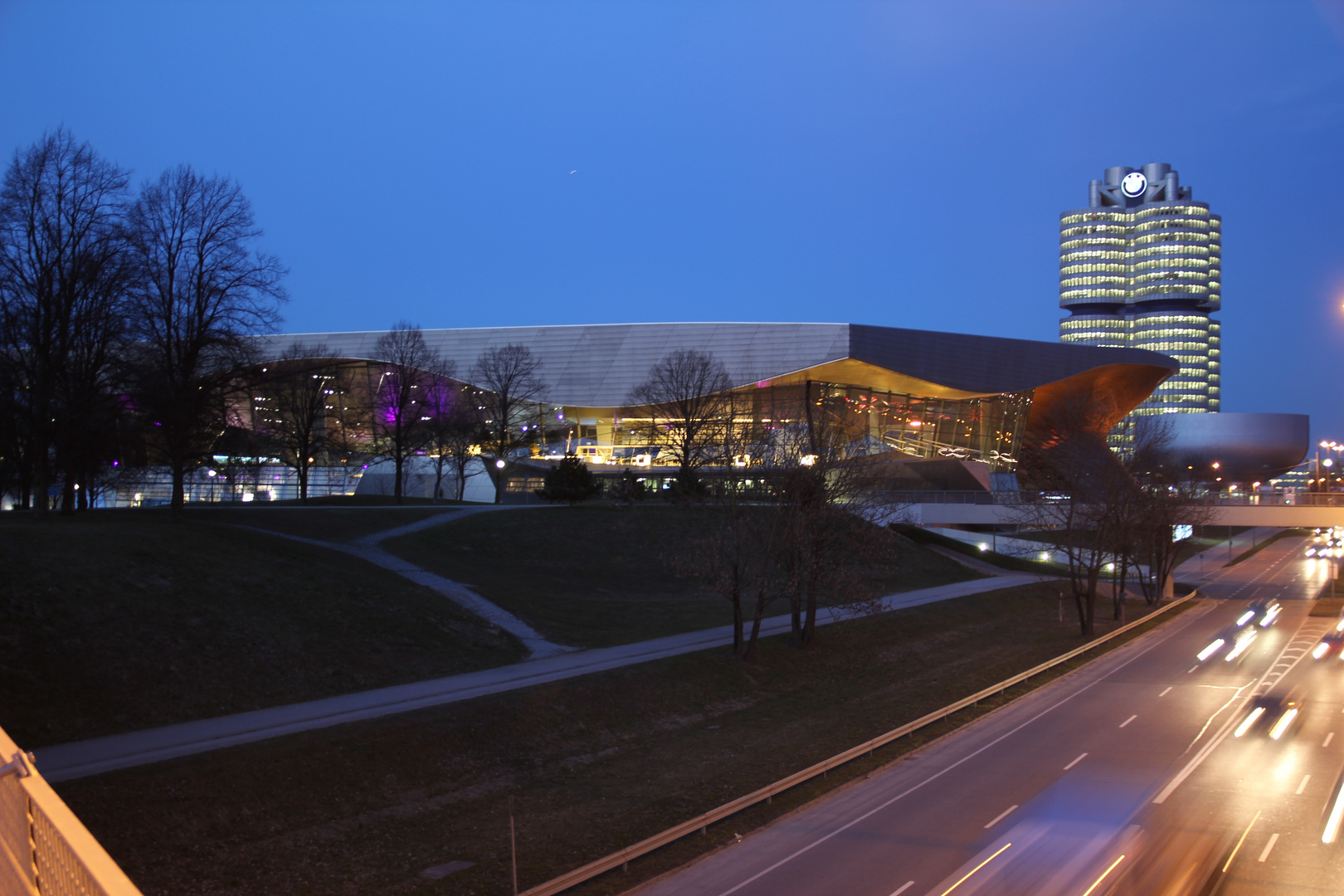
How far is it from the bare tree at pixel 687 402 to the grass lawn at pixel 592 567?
241 inches

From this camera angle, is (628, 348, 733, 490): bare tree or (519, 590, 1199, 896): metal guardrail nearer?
(519, 590, 1199, 896): metal guardrail

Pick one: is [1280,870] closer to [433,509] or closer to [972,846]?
[972,846]

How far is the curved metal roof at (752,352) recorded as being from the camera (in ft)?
263

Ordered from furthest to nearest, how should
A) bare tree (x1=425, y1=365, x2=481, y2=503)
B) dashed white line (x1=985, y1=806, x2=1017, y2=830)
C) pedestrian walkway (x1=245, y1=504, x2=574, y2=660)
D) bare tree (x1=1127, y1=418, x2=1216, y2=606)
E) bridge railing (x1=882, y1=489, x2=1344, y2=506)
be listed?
bare tree (x1=425, y1=365, x2=481, y2=503) → bridge railing (x1=882, y1=489, x2=1344, y2=506) → bare tree (x1=1127, y1=418, x2=1216, y2=606) → pedestrian walkway (x1=245, y1=504, x2=574, y2=660) → dashed white line (x1=985, y1=806, x2=1017, y2=830)

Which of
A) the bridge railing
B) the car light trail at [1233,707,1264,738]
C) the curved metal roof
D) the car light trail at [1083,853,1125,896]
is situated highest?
the curved metal roof

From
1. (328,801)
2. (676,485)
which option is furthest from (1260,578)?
(328,801)

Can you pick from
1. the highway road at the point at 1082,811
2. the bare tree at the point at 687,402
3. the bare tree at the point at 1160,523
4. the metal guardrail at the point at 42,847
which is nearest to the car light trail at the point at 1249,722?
the highway road at the point at 1082,811

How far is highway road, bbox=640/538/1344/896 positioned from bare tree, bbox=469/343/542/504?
45.5 metres

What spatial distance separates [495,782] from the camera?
55.4 ft

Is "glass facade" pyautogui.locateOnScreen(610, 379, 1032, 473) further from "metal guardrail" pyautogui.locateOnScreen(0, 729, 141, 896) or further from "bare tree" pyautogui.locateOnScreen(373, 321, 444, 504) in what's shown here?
"metal guardrail" pyautogui.locateOnScreen(0, 729, 141, 896)

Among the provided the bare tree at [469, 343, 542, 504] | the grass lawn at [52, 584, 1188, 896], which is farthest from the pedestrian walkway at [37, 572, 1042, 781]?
the bare tree at [469, 343, 542, 504]

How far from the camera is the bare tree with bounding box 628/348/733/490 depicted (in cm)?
6075

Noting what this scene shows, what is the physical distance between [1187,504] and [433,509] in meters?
39.1

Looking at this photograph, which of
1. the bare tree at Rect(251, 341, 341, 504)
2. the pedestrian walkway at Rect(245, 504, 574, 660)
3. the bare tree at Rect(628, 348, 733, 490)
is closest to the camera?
the pedestrian walkway at Rect(245, 504, 574, 660)
